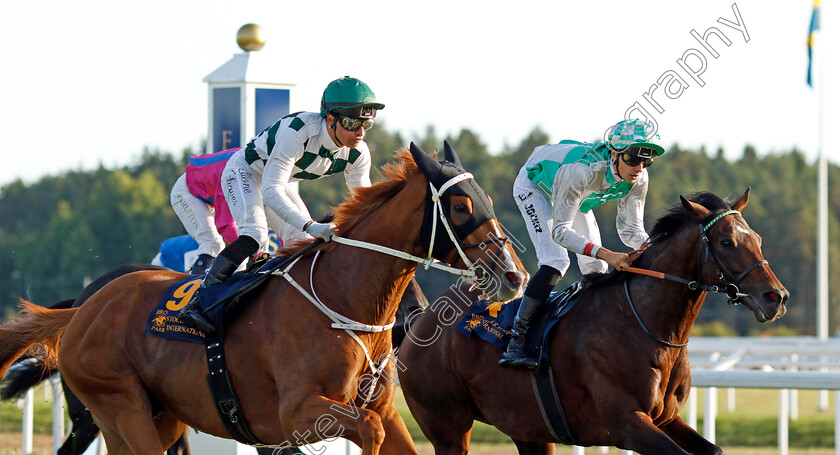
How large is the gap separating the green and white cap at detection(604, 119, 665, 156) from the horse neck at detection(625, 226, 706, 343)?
1.63 ft

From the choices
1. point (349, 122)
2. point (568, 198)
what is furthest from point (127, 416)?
point (568, 198)

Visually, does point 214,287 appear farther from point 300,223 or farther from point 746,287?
point 746,287

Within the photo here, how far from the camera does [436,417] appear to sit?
5.91m

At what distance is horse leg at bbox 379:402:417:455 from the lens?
459 cm

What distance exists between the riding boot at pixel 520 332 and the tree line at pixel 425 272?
3091cm

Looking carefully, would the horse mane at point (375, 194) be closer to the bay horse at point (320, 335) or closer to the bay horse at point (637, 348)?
the bay horse at point (320, 335)

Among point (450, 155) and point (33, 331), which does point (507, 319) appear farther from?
point (33, 331)

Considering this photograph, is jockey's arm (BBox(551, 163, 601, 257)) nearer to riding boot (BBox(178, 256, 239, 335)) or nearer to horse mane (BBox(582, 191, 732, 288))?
horse mane (BBox(582, 191, 732, 288))

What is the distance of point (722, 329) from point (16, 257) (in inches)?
1310

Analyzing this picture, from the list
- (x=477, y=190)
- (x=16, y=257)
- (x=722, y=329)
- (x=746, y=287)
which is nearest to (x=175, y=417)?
(x=477, y=190)

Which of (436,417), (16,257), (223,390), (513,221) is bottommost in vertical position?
(16,257)

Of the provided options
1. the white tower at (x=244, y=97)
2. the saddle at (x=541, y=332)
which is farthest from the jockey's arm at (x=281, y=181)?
the white tower at (x=244, y=97)

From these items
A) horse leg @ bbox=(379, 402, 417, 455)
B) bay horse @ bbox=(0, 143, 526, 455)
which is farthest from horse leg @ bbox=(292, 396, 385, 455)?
horse leg @ bbox=(379, 402, 417, 455)

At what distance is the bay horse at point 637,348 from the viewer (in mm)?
4965
